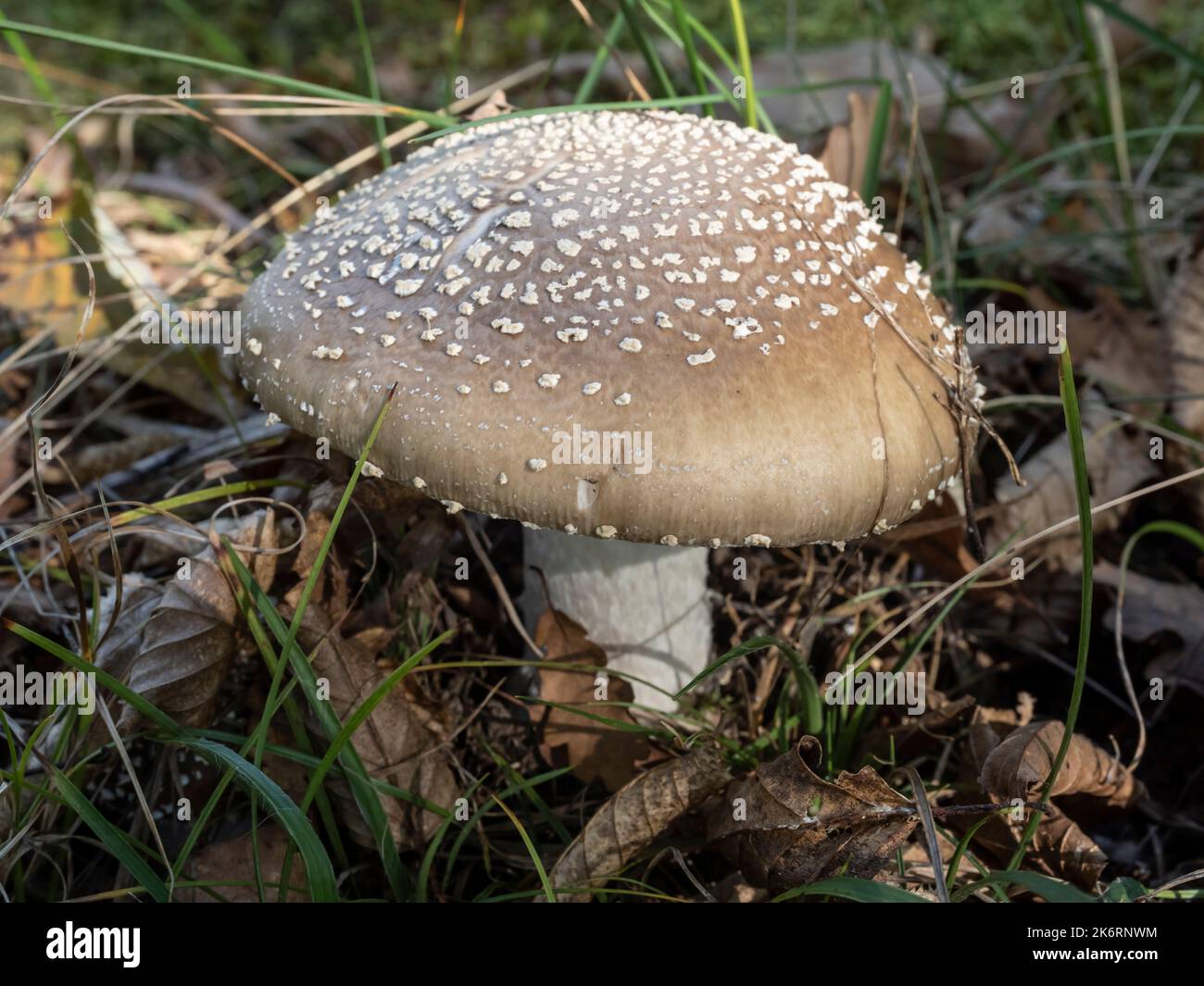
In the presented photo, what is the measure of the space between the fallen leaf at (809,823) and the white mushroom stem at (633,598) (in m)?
0.56

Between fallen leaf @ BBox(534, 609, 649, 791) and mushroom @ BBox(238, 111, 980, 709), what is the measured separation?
0.60 m

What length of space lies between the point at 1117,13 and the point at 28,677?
3.50 metres

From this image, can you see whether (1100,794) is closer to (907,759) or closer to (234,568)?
(907,759)

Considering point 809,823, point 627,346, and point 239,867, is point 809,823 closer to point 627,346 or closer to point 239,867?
point 627,346

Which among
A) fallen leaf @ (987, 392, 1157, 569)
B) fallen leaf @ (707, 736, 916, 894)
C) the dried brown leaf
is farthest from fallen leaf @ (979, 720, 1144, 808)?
the dried brown leaf

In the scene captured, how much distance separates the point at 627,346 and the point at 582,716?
967 mm

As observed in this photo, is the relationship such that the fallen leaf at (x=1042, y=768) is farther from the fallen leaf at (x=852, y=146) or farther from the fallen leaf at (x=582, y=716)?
the fallen leaf at (x=852, y=146)

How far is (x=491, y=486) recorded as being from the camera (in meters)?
1.72

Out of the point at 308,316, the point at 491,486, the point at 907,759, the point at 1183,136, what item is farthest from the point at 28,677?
the point at 1183,136

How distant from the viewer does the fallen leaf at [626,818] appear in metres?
1.94

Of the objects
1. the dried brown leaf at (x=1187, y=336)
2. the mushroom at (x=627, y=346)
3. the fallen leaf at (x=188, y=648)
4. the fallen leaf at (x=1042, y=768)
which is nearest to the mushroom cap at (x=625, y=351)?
the mushroom at (x=627, y=346)

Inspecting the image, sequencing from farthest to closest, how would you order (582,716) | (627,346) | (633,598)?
(633,598) → (582,716) → (627,346)

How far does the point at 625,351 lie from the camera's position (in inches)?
68.5

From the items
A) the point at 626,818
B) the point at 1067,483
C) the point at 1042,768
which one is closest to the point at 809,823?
the point at 626,818
